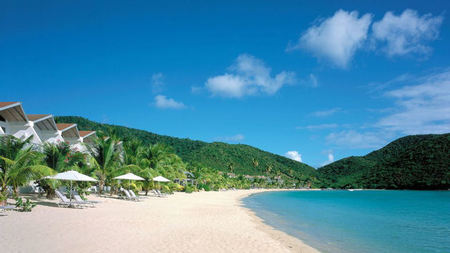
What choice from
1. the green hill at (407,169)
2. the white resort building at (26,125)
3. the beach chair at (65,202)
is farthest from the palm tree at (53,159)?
the green hill at (407,169)

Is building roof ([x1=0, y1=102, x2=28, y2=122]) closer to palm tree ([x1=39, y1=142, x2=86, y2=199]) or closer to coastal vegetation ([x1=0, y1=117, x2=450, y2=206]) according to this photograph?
coastal vegetation ([x1=0, y1=117, x2=450, y2=206])

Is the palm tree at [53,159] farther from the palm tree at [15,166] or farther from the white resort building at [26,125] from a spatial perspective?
the palm tree at [15,166]

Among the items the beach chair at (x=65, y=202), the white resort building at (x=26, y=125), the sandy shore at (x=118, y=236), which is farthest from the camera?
the white resort building at (x=26, y=125)

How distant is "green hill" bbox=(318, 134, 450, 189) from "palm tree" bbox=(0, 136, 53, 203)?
107 meters

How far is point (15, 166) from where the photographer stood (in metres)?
12.6

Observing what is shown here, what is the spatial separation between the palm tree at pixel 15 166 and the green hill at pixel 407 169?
352 feet

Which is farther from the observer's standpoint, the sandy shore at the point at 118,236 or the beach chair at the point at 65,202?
the beach chair at the point at 65,202

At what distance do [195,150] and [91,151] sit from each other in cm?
8088

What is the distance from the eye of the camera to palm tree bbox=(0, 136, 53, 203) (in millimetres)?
12422

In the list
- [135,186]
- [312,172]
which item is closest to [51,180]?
[135,186]

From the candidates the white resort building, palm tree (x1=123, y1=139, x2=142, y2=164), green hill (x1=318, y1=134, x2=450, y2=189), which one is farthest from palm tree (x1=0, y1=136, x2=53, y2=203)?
green hill (x1=318, y1=134, x2=450, y2=189)

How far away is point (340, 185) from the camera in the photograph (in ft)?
435

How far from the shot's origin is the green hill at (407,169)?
9469 cm

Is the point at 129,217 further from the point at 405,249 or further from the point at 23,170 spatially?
the point at 405,249
